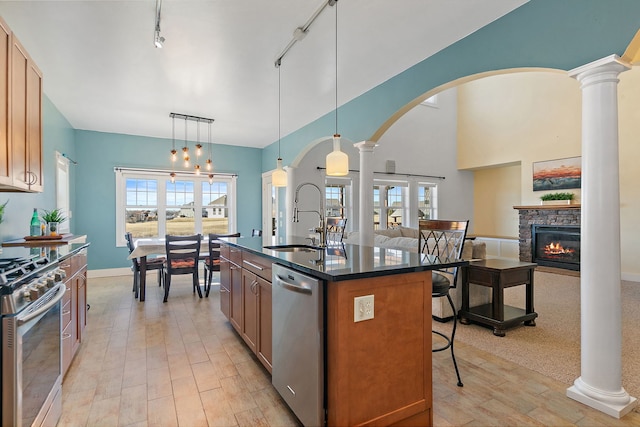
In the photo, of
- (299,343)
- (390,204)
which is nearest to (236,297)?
(299,343)

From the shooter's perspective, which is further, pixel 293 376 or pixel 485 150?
pixel 485 150

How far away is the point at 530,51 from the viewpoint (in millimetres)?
2375

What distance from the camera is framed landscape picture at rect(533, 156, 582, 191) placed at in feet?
21.2

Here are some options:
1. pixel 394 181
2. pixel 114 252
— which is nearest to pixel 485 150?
pixel 394 181

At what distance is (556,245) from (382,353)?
6736 millimetres

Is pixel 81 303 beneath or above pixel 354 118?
beneath

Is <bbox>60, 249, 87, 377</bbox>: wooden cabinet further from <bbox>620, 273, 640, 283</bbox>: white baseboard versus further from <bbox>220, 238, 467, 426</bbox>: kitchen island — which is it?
<bbox>620, 273, 640, 283</bbox>: white baseboard

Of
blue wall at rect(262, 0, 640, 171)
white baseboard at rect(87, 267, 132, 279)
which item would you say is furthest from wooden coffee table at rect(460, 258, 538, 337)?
white baseboard at rect(87, 267, 132, 279)

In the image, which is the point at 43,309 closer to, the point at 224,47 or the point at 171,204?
the point at 224,47

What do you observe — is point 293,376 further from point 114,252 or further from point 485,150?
point 485,150

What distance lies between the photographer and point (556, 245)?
6.65m

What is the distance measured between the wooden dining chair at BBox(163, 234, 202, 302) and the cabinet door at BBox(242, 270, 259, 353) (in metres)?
2.06

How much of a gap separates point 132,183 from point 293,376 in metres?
6.03

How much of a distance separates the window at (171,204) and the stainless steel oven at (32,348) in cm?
495
